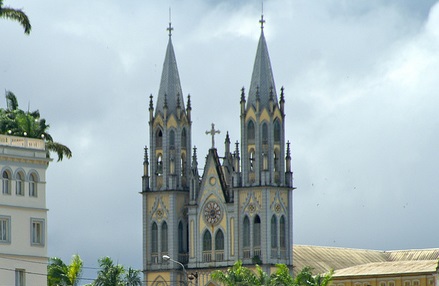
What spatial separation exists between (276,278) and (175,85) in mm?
37896

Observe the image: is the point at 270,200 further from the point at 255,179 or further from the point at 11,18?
the point at 11,18

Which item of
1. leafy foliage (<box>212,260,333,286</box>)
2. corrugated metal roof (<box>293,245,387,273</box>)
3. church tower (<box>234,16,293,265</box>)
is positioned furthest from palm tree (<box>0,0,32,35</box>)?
corrugated metal roof (<box>293,245,387,273</box>)

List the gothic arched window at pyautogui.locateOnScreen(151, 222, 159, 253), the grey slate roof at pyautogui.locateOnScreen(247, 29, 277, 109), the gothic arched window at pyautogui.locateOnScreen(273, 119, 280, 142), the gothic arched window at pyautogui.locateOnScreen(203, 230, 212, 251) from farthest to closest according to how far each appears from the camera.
A: 1. the gothic arched window at pyautogui.locateOnScreen(151, 222, 159, 253)
2. the gothic arched window at pyautogui.locateOnScreen(203, 230, 212, 251)
3. the grey slate roof at pyautogui.locateOnScreen(247, 29, 277, 109)
4. the gothic arched window at pyautogui.locateOnScreen(273, 119, 280, 142)

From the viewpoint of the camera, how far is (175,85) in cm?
17412

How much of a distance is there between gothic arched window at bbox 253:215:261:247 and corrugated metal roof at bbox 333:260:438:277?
7.10 meters

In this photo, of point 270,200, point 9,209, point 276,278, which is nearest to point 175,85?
point 270,200

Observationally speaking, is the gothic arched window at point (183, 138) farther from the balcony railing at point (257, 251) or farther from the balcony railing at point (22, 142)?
the balcony railing at point (22, 142)

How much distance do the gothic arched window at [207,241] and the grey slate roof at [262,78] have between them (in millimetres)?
11900

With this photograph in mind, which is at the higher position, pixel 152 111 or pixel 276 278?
pixel 152 111

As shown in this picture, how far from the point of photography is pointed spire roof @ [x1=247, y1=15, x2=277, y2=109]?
168 metres

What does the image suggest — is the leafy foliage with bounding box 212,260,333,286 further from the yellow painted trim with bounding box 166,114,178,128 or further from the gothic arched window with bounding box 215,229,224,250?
the yellow painted trim with bounding box 166,114,178,128

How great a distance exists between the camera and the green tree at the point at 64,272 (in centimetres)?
14800

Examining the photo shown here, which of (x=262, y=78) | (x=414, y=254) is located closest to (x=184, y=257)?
(x=262, y=78)

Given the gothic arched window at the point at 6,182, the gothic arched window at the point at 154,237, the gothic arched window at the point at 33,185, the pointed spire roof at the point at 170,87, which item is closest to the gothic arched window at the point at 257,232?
the gothic arched window at the point at 154,237
